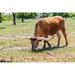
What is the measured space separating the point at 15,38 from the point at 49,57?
53 cm

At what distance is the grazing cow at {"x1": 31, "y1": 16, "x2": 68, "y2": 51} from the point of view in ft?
22.1

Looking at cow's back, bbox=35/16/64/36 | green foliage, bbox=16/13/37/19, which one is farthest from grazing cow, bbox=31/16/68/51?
green foliage, bbox=16/13/37/19

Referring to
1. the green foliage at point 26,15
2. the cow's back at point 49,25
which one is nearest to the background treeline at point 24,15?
the green foliage at point 26,15

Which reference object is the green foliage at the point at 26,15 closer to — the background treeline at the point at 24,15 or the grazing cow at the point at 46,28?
the background treeline at the point at 24,15

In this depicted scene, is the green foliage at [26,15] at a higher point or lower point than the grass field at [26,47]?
higher

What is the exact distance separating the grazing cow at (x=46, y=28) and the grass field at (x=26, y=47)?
0.19ft

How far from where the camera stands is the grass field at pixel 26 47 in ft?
21.7

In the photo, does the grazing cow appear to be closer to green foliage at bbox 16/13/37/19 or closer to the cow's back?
the cow's back

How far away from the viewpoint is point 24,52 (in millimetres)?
6688

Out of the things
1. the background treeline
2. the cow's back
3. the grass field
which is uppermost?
the background treeline

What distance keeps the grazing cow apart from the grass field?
59 millimetres
